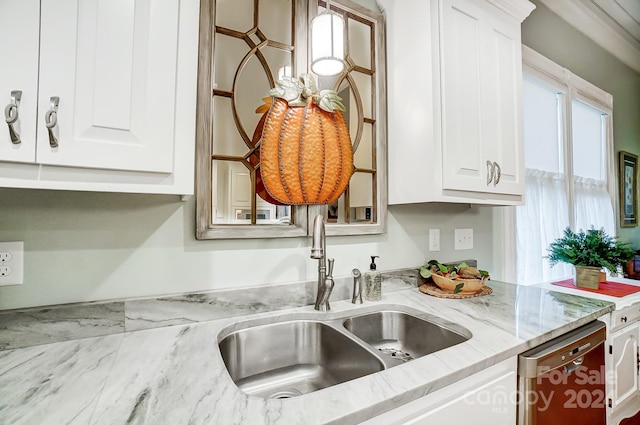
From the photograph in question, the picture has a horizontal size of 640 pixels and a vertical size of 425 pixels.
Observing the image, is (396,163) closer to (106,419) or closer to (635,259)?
(106,419)

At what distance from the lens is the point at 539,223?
2.16 meters

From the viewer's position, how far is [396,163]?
4.74 feet

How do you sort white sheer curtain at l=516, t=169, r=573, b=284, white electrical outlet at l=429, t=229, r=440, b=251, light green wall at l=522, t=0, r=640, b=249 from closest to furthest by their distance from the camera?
white electrical outlet at l=429, t=229, r=440, b=251, white sheer curtain at l=516, t=169, r=573, b=284, light green wall at l=522, t=0, r=640, b=249

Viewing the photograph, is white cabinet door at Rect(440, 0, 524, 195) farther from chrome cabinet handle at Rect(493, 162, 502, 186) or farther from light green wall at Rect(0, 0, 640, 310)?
light green wall at Rect(0, 0, 640, 310)

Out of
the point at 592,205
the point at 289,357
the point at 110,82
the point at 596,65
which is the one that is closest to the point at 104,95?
the point at 110,82

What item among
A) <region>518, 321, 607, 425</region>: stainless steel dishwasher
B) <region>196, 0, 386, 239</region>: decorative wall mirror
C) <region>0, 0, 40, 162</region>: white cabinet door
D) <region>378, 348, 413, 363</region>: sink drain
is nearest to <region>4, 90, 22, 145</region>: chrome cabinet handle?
<region>0, 0, 40, 162</region>: white cabinet door

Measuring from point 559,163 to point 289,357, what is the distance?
2651 mm

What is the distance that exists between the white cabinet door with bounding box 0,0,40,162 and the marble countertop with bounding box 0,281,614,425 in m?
0.51

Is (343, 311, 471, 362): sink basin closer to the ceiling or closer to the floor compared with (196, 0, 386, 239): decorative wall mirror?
closer to the floor

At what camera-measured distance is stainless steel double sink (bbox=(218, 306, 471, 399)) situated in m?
0.95

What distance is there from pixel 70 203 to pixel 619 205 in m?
4.38

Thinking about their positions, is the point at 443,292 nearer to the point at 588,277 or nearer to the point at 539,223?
the point at 588,277

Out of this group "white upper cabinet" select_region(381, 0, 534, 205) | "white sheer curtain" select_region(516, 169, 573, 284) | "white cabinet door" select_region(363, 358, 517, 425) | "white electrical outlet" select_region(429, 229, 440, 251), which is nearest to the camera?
"white cabinet door" select_region(363, 358, 517, 425)

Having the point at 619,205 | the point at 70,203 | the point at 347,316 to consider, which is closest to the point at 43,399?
the point at 70,203
